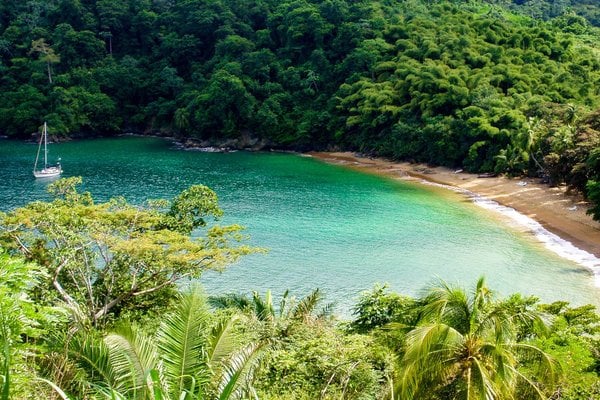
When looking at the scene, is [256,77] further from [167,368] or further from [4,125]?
[167,368]

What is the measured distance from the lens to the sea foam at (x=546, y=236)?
96.7ft

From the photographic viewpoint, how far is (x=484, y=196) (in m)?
43.6

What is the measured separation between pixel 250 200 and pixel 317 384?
3179 centimetres

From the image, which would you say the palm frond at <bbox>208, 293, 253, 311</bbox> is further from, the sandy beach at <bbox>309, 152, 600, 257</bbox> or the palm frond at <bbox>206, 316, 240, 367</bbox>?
the sandy beach at <bbox>309, 152, 600, 257</bbox>

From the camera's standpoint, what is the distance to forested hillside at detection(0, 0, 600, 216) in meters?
51.3

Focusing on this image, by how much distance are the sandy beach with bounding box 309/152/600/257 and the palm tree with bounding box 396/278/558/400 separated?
23.6 m

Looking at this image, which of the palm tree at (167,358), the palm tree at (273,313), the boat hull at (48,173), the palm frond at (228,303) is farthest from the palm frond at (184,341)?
the boat hull at (48,173)

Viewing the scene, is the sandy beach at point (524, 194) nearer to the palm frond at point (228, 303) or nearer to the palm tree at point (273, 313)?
the palm tree at point (273, 313)

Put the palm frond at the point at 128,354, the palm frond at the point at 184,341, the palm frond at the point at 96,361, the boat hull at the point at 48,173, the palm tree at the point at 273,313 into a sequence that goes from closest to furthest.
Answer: the palm frond at the point at 184,341
the palm frond at the point at 128,354
the palm frond at the point at 96,361
the palm tree at the point at 273,313
the boat hull at the point at 48,173

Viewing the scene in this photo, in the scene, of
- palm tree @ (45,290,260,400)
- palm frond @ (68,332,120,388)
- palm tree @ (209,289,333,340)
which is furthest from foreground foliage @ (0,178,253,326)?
palm tree @ (45,290,260,400)

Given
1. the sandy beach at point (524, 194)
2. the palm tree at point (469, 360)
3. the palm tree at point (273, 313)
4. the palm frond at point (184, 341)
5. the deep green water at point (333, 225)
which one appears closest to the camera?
the palm frond at point (184, 341)

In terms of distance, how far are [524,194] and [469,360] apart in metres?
36.2

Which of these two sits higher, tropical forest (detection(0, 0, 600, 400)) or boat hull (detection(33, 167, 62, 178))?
tropical forest (detection(0, 0, 600, 400))

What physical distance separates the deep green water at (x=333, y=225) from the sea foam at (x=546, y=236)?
2.07ft
